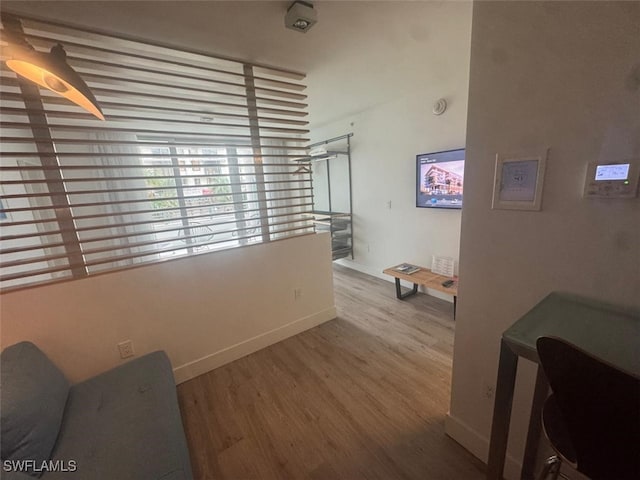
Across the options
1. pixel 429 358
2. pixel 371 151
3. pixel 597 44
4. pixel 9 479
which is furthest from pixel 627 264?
pixel 371 151

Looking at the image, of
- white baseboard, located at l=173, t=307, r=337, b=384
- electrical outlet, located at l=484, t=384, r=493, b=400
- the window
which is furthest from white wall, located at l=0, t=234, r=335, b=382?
electrical outlet, located at l=484, t=384, r=493, b=400

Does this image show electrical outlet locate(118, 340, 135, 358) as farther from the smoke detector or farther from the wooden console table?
the wooden console table

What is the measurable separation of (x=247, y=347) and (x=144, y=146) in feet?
5.96

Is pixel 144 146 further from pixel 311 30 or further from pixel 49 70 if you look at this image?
pixel 311 30

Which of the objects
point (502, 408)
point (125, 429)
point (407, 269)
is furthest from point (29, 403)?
point (407, 269)

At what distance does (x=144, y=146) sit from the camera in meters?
1.93

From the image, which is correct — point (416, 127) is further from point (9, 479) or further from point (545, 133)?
point (9, 479)

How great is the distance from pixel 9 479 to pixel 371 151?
395cm

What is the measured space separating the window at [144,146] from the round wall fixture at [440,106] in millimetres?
1479

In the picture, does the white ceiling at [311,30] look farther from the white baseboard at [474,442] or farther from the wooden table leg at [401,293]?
the white baseboard at [474,442]

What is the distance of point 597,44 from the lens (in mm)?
839

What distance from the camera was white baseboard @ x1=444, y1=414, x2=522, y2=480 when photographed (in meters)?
1.25

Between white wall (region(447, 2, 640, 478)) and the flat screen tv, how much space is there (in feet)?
5.48
